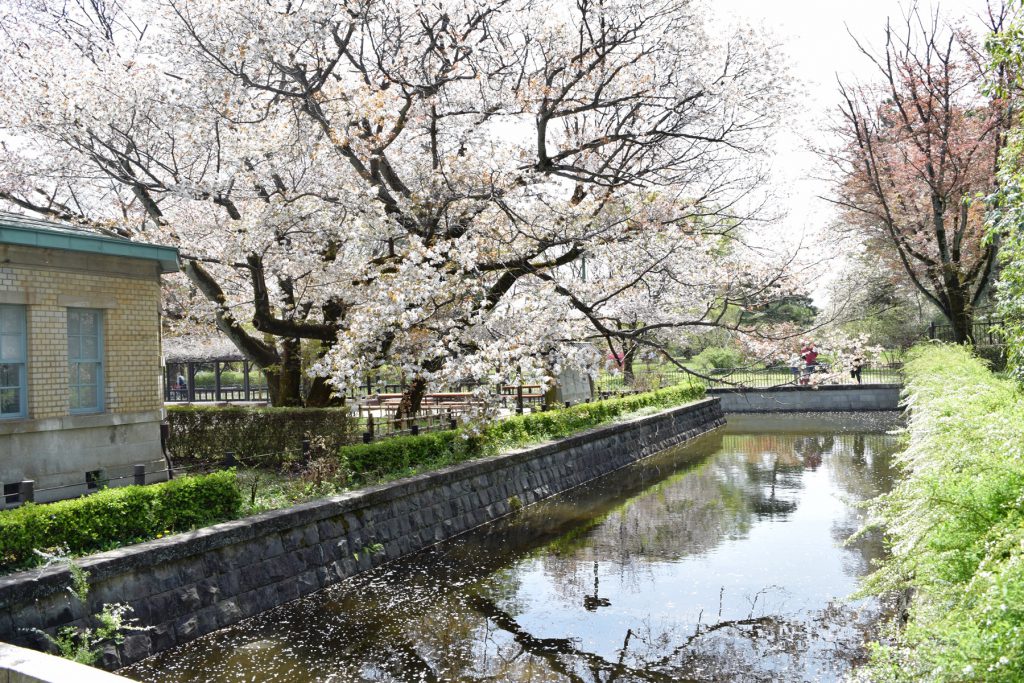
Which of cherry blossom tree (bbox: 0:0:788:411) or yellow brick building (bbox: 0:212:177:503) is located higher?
cherry blossom tree (bbox: 0:0:788:411)

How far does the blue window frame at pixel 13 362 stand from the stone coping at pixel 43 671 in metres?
6.38

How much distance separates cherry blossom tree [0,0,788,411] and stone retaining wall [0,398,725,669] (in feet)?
7.23

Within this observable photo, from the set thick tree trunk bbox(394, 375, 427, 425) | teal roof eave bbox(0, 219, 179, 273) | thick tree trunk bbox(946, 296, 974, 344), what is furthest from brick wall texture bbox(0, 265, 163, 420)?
thick tree trunk bbox(946, 296, 974, 344)

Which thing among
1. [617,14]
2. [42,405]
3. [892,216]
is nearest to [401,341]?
[42,405]

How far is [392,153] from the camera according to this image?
17.8 metres

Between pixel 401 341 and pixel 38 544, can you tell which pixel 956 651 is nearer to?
pixel 38 544

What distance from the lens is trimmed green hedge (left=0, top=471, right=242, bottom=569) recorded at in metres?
7.50

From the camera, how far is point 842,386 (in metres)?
34.2

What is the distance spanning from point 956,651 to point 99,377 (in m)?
11.4

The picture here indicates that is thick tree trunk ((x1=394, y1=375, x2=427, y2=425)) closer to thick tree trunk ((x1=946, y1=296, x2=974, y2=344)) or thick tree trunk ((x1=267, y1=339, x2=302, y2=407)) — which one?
thick tree trunk ((x1=267, y1=339, x2=302, y2=407))

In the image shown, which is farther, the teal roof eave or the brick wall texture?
the brick wall texture

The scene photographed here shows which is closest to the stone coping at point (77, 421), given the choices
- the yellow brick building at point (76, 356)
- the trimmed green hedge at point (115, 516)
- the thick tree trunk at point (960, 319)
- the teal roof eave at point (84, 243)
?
the yellow brick building at point (76, 356)

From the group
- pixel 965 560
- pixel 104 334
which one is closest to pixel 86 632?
pixel 104 334

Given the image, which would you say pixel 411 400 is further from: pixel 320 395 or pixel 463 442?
pixel 320 395
